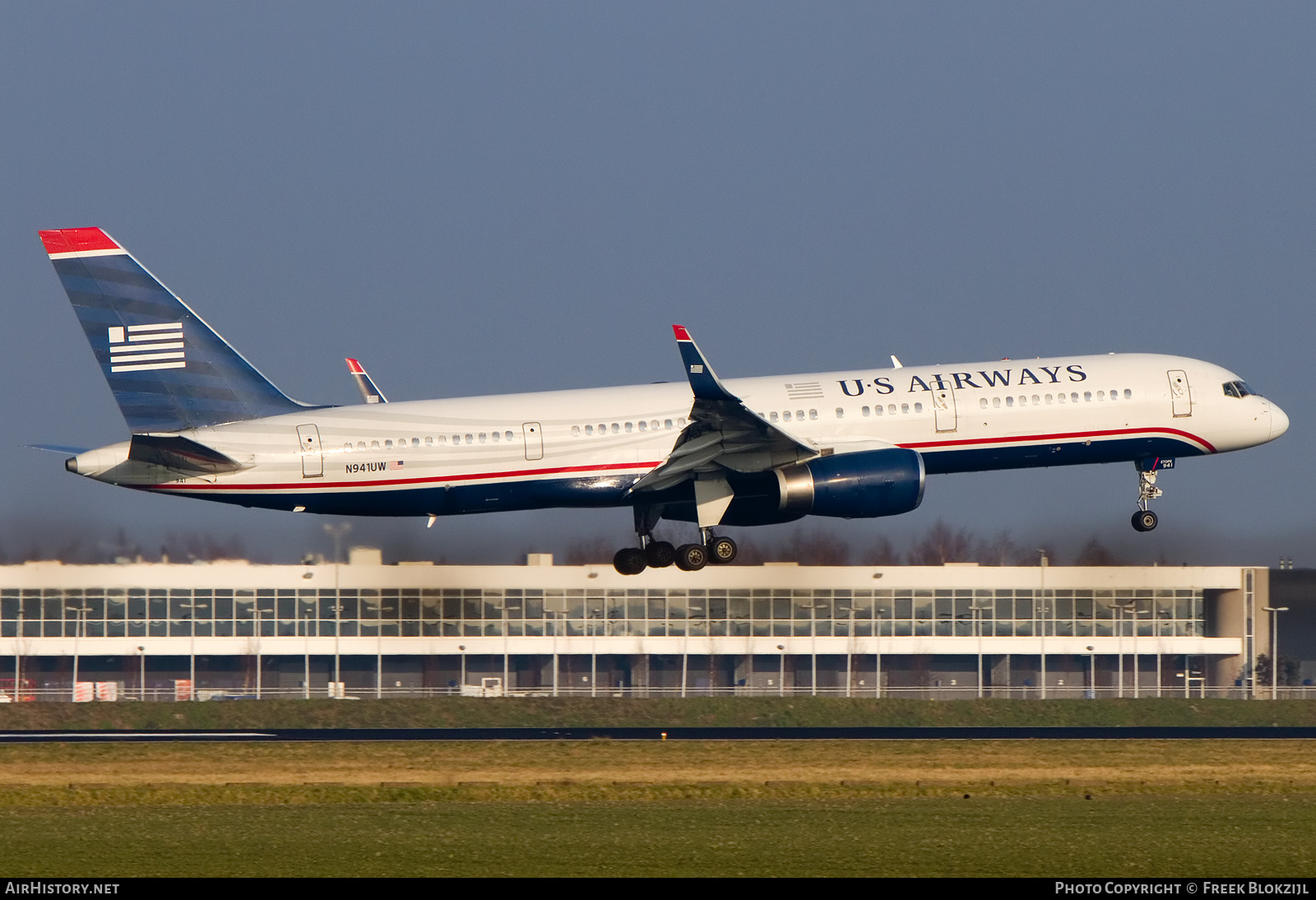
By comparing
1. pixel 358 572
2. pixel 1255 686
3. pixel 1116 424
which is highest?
pixel 1116 424

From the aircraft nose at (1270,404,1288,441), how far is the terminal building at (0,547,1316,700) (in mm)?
37877

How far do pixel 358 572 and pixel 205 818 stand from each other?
167ft

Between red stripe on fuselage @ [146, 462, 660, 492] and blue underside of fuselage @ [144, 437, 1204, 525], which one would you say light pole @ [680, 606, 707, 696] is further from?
red stripe on fuselage @ [146, 462, 660, 492]

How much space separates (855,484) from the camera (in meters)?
45.7

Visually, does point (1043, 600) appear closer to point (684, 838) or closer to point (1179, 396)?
point (1179, 396)

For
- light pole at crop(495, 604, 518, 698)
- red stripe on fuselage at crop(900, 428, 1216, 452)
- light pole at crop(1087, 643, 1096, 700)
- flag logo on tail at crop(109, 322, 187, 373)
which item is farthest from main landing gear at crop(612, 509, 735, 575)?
light pole at crop(1087, 643, 1096, 700)

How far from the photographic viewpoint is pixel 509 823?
34719mm

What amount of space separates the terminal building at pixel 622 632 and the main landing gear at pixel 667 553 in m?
38.0

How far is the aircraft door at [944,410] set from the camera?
157ft

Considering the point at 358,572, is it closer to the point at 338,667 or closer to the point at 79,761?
the point at 338,667

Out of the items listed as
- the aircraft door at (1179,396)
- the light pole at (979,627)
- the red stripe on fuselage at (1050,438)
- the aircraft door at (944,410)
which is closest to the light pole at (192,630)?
the light pole at (979,627)

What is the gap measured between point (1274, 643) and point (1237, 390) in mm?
48826

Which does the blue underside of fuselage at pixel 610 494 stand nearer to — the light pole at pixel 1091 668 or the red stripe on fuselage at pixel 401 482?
the red stripe on fuselage at pixel 401 482
